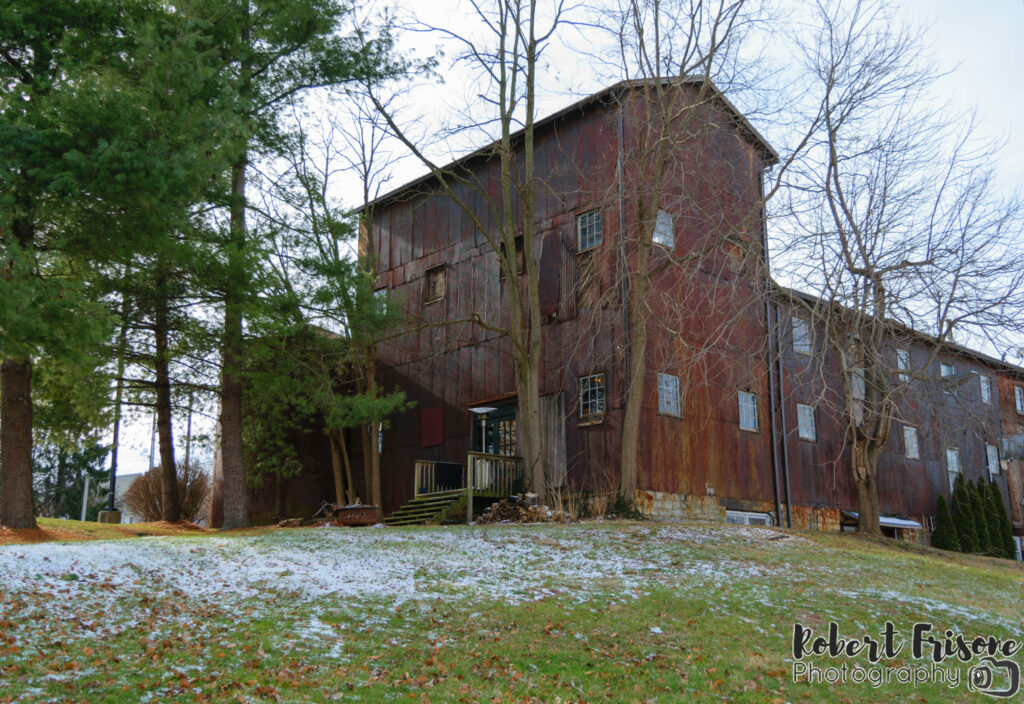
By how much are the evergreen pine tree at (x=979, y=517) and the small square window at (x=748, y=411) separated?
10.1 m

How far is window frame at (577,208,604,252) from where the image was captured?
64.7 feet

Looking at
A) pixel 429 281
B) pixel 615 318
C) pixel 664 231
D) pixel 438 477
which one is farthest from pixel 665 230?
pixel 438 477

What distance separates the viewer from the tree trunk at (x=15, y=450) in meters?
15.0

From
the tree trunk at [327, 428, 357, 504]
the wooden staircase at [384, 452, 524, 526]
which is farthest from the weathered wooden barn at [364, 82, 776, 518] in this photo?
the tree trunk at [327, 428, 357, 504]

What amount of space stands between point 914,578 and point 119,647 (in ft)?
34.9

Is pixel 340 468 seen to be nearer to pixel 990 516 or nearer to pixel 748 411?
pixel 748 411

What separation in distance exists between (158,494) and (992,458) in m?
27.2

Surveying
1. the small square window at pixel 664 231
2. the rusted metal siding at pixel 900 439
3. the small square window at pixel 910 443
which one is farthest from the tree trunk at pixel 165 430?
the small square window at pixel 910 443

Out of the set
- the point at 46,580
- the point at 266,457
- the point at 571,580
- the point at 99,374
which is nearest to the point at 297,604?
the point at 46,580

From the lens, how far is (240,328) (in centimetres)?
1752

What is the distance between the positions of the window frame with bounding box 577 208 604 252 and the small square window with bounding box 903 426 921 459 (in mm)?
12818

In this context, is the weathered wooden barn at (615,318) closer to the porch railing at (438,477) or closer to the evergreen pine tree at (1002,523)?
the porch railing at (438,477)

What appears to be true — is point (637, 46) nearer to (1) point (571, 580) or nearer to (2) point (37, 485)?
(1) point (571, 580)

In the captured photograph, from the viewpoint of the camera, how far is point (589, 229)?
20.0 meters
